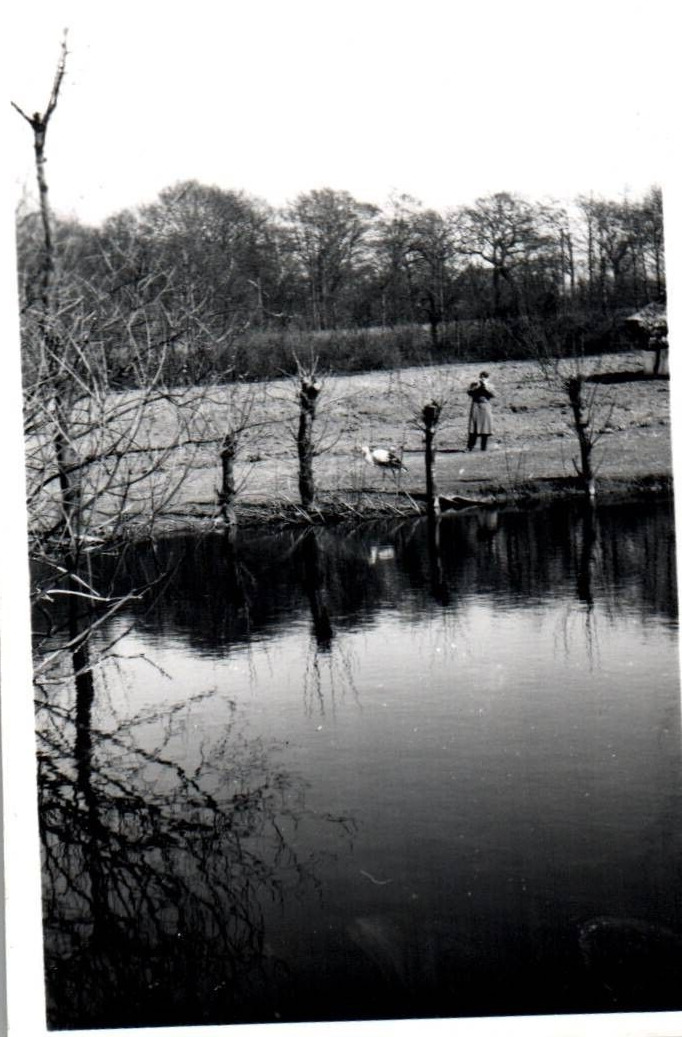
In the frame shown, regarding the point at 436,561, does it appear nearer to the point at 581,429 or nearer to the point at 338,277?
the point at 581,429

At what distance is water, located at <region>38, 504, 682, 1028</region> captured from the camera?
3.26 metres

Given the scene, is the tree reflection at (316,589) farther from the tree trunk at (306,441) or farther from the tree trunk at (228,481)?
the tree trunk at (228,481)

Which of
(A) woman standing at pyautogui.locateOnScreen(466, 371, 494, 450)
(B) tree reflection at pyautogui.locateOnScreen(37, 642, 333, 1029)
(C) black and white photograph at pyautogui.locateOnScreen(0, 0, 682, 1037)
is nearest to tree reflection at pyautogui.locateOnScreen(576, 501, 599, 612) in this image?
(C) black and white photograph at pyautogui.locateOnScreen(0, 0, 682, 1037)

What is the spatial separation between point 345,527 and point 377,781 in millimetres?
909

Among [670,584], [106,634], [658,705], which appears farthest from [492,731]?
[106,634]

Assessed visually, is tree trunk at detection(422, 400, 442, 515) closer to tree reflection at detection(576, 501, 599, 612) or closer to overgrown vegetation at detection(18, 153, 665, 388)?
overgrown vegetation at detection(18, 153, 665, 388)

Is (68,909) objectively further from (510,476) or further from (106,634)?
(510,476)

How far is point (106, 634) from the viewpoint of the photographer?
12.2 ft

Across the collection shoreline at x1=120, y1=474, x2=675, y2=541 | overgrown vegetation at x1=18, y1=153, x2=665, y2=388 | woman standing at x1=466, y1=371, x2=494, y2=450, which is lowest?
shoreline at x1=120, y1=474, x2=675, y2=541

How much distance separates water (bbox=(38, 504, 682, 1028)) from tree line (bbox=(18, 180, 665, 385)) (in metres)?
0.69

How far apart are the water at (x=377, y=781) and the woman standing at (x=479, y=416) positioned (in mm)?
293

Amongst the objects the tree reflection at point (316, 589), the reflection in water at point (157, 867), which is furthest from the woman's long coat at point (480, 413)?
the reflection in water at point (157, 867)

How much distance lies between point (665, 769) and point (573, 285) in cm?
174

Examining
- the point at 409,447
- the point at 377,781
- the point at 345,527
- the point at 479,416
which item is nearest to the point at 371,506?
the point at 345,527
